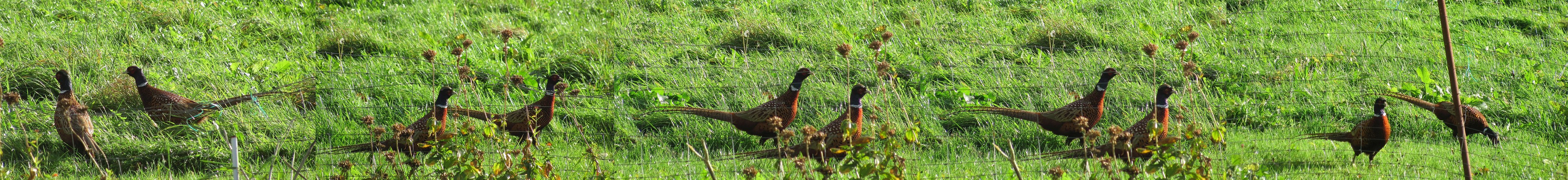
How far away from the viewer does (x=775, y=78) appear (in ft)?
15.6

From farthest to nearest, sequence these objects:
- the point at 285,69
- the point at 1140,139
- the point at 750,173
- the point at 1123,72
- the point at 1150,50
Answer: the point at 285,69 → the point at 1123,72 → the point at 1140,139 → the point at 1150,50 → the point at 750,173

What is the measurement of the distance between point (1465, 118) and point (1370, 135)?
48 cm

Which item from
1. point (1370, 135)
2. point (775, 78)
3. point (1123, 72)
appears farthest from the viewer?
point (775, 78)

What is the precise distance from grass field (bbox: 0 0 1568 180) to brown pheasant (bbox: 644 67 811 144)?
0.18ft

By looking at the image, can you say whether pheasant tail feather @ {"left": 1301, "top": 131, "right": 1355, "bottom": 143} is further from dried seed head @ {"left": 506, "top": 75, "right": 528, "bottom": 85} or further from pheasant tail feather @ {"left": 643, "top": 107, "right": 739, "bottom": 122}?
dried seed head @ {"left": 506, "top": 75, "right": 528, "bottom": 85}

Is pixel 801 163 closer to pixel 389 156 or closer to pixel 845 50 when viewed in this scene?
pixel 845 50

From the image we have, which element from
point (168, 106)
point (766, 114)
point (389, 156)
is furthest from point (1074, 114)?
point (168, 106)

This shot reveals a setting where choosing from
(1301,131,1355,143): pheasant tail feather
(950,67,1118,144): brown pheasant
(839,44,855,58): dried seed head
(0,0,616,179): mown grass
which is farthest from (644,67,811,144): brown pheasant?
(1301,131,1355,143): pheasant tail feather

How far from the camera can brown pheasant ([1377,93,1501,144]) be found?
3.83 metres

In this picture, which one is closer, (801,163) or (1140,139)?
(801,163)

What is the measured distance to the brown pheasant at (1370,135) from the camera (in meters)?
3.67

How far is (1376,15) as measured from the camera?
568cm

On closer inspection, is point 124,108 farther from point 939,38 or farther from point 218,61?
point 939,38

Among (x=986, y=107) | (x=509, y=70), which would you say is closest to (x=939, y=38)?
(x=986, y=107)
